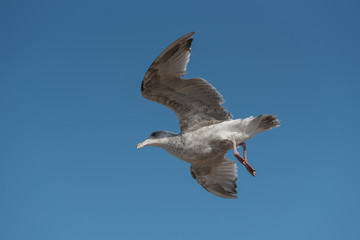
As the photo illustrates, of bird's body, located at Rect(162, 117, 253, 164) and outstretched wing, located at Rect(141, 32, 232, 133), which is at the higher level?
outstretched wing, located at Rect(141, 32, 232, 133)

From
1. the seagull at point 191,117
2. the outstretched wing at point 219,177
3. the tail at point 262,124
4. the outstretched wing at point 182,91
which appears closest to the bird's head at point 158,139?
the seagull at point 191,117


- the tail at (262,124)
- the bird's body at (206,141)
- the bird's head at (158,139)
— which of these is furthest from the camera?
the bird's head at (158,139)

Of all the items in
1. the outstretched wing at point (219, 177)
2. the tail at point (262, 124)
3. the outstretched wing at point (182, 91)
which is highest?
the outstretched wing at point (182, 91)

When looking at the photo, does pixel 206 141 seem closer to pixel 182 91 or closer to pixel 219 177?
pixel 182 91

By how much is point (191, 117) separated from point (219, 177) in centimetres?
182

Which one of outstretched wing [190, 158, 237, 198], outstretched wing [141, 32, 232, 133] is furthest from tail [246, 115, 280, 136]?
outstretched wing [190, 158, 237, 198]

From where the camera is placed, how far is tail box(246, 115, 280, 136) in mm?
7383

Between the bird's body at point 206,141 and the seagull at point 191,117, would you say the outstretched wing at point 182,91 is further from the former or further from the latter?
the bird's body at point 206,141

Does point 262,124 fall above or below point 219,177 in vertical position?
above

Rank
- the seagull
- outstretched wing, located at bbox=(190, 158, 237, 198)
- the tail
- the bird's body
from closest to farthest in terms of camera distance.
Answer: the tail → the seagull → the bird's body → outstretched wing, located at bbox=(190, 158, 237, 198)

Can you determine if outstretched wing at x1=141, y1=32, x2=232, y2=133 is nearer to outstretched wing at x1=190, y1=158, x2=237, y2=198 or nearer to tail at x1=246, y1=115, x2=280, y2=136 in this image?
tail at x1=246, y1=115, x2=280, y2=136

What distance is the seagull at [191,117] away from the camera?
24.6 ft

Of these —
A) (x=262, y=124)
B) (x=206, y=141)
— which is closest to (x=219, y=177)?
(x=206, y=141)

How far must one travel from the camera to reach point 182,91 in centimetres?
785
